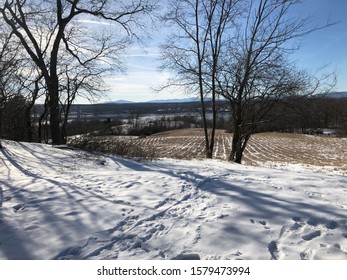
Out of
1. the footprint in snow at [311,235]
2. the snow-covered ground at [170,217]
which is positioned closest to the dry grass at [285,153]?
the snow-covered ground at [170,217]

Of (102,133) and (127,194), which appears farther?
(102,133)

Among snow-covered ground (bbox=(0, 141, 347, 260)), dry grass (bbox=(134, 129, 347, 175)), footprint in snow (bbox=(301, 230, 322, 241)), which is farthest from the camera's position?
dry grass (bbox=(134, 129, 347, 175))

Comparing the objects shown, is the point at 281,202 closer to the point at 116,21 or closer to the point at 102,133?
the point at 102,133

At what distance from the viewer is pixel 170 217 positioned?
4215mm

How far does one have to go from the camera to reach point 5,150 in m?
9.42

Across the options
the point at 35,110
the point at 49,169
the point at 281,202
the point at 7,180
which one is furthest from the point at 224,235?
the point at 35,110

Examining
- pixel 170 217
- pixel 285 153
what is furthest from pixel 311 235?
pixel 285 153

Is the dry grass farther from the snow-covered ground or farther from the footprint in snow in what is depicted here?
the footprint in snow

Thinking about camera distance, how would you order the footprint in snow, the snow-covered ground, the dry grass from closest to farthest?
the snow-covered ground, the footprint in snow, the dry grass

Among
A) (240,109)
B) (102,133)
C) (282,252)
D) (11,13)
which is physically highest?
(11,13)

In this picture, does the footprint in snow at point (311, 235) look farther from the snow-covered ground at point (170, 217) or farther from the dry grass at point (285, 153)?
the dry grass at point (285, 153)

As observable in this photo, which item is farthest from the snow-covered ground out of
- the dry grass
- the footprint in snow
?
the dry grass

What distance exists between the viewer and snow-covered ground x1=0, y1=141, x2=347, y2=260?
3.24m

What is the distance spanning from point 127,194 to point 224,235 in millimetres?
2369
